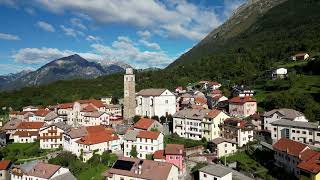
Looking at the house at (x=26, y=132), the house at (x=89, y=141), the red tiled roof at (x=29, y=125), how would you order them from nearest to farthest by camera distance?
the house at (x=89, y=141), the house at (x=26, y=132), the red tiled roof at (x=29, y=125)

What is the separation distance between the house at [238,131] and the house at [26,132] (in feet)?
141

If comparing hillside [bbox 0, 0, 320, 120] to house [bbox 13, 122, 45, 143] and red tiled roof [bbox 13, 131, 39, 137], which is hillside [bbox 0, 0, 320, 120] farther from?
red tiled roof [bbox 13, 131, 39, 137]

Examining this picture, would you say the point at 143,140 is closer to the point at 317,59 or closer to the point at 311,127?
the point at 311,127

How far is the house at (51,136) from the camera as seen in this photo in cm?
7638

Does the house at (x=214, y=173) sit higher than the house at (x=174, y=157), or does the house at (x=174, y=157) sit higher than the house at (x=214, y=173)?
the house at (x=174, y=157)

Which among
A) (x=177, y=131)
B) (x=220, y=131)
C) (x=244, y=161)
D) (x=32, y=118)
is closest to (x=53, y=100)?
(x=32, y=118)

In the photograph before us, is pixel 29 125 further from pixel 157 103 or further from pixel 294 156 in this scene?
pixel 294 156

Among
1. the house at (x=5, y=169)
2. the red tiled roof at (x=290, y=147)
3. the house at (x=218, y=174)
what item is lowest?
the house at (x=5, y=169)

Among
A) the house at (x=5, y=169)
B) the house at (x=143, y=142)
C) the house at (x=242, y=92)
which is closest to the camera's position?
the house at (x=143, y=142)

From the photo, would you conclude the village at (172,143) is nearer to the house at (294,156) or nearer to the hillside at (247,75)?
the house at (294,156)

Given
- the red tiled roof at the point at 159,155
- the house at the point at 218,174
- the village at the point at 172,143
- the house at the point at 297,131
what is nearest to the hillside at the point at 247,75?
the house at the point at 297,131

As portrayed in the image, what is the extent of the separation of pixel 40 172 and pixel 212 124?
3075 centimetres

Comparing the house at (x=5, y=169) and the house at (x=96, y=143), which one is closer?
the house at (x=5, y=169)

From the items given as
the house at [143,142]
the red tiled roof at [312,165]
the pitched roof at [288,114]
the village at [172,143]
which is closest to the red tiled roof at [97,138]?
the village at [172,143]
